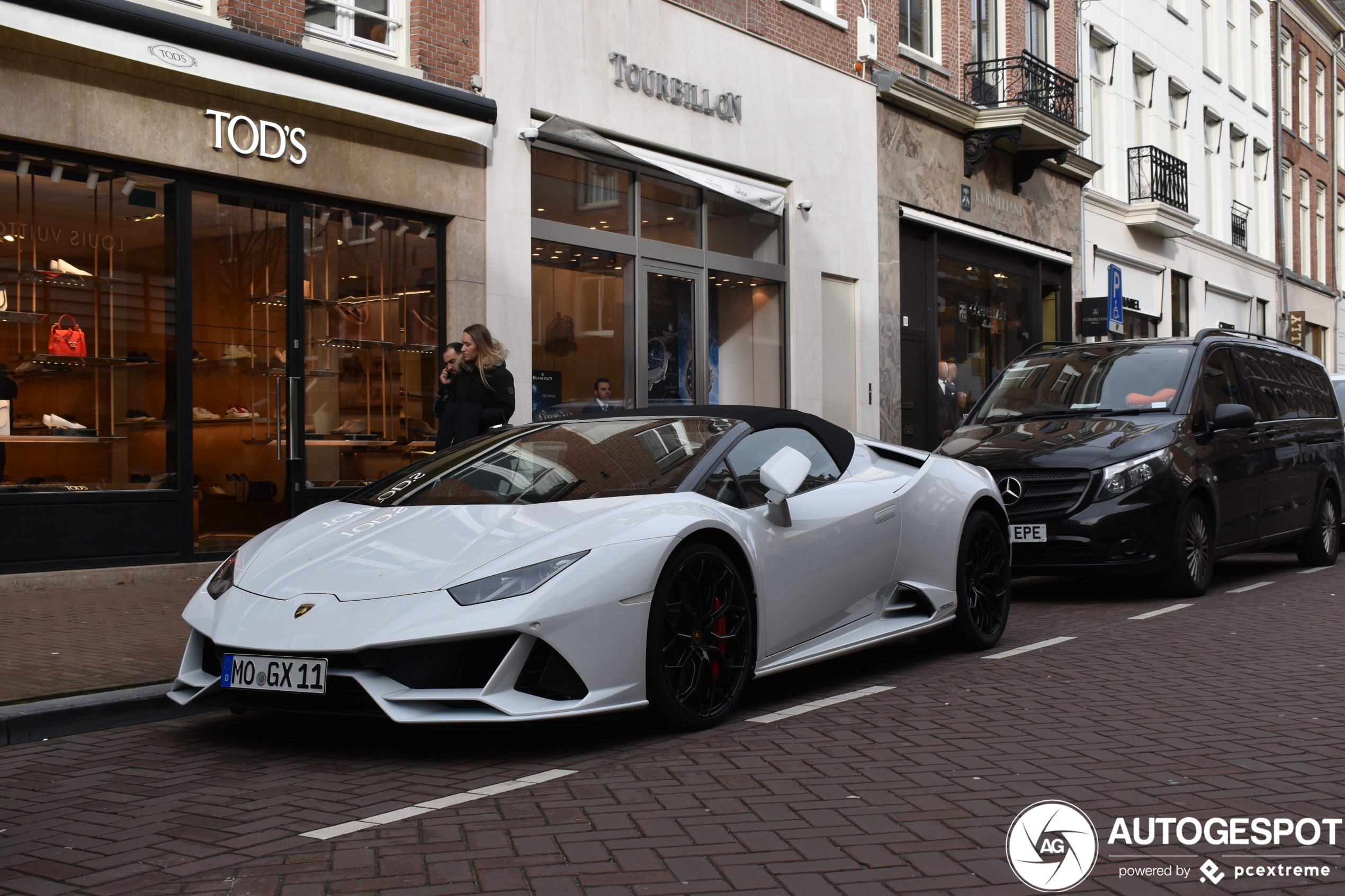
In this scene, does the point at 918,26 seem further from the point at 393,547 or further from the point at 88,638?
the point at 393,547

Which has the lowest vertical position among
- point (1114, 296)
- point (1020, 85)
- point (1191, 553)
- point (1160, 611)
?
point (1160, 611)

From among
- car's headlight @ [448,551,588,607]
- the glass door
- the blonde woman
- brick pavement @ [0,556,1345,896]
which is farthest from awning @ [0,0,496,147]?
car's headlight @ [448,551,588,607]

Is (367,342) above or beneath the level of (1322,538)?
above

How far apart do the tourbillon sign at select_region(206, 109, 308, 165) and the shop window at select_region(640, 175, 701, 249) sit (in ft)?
16.3

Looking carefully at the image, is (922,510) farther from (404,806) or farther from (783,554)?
(404,806)

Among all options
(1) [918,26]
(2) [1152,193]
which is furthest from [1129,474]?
(2) [1152,193]

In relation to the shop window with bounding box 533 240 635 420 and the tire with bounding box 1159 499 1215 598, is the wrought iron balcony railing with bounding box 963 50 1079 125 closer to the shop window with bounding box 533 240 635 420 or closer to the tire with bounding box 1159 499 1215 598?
the shop window with bounding box 533 240 635 420

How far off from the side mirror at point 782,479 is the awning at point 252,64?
266 inches

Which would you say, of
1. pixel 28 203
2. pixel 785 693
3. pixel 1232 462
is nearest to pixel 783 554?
pixel 785 693

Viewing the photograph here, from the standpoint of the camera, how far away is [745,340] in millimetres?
17484

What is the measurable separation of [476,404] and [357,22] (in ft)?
13.0

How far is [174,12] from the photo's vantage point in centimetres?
1040

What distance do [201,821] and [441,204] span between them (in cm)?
931

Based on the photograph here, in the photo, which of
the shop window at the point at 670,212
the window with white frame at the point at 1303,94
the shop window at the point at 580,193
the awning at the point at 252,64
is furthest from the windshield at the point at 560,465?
the window with white frame at the point at 1303,94
